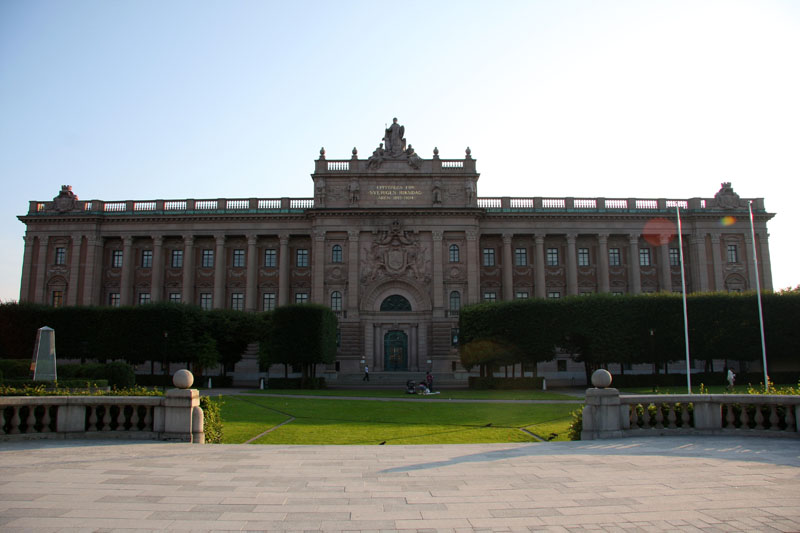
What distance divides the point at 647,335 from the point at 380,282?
27.2 meters

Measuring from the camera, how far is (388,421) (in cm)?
2347

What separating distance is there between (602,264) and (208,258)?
4596 centimetres

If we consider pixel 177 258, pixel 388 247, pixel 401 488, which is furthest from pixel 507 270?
pixel 401 488

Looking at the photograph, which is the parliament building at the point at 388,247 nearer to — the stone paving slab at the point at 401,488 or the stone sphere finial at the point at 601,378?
the stone sphere finial at the point at 601,378

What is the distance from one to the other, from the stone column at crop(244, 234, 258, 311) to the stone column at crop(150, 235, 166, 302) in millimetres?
7557

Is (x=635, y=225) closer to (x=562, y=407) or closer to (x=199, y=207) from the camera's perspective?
(x=562, y=407)

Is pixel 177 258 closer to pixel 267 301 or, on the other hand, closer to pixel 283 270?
pixel 267 301

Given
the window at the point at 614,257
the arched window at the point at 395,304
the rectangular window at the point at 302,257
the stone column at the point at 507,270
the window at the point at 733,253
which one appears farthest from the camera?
the window at the point at 614,257

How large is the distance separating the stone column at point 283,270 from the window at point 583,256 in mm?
34171

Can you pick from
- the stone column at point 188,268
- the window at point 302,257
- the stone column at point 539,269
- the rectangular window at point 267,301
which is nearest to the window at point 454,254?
the stone column at point 539,269

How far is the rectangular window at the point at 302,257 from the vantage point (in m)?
65.8

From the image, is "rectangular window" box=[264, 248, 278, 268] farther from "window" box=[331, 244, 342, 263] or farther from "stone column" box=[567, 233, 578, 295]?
"stone column" box=[567, 233, 578, 295]

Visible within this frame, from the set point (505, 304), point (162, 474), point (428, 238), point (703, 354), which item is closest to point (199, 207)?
point (428, 238)

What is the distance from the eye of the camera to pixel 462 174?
62438mm
